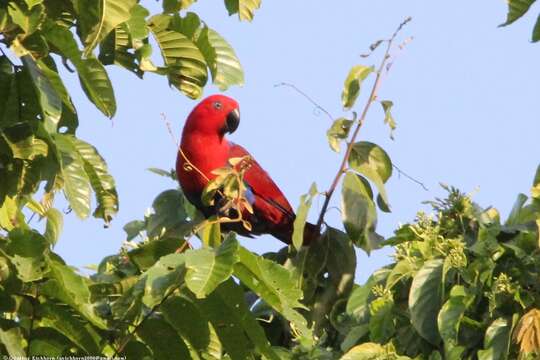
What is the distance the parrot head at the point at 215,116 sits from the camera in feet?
15.7

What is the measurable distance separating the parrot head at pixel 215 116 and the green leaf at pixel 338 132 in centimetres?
148

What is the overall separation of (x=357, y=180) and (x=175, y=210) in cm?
82

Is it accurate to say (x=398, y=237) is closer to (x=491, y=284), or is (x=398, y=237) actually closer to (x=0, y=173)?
(x=491, y=284)

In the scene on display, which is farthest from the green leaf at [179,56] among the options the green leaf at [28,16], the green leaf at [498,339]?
the green leaf at [498,339]

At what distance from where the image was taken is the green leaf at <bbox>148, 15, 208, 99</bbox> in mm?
2344

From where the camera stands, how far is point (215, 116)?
4.85m

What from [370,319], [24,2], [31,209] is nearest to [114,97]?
[24,2]

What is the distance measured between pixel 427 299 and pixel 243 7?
3.61 feet

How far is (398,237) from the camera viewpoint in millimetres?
3402

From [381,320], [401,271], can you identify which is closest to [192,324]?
[381,320]

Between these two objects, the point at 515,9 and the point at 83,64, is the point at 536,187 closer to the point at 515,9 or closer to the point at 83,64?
the point at 515,9

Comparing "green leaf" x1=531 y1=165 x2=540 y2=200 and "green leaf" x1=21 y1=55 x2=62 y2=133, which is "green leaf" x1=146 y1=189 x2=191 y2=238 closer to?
"green leaf" x1=531 y1=165 x2=540 y2=200

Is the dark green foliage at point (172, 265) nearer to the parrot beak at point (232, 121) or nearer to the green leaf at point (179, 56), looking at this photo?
the green leaf at point (179, 56)

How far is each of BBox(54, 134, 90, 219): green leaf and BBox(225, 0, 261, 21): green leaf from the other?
18.2 inches
